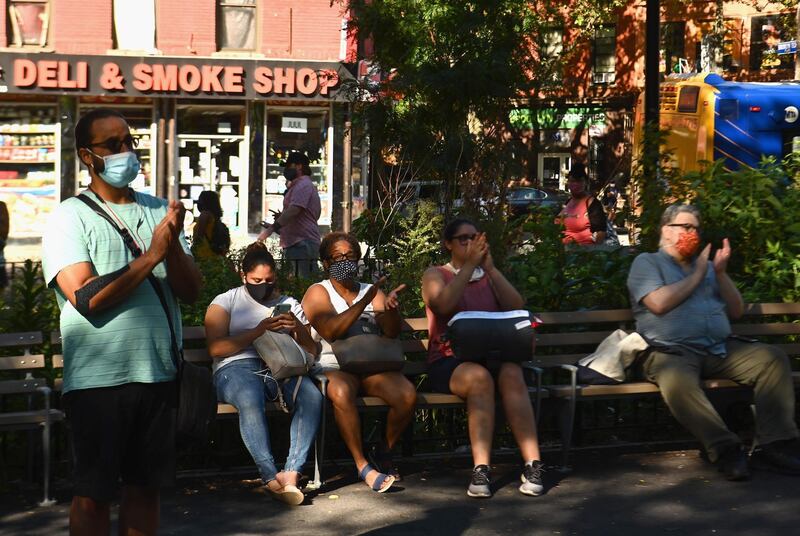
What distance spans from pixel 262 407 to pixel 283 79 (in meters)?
18.9

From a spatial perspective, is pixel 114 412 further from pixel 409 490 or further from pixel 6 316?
pixel 6 316

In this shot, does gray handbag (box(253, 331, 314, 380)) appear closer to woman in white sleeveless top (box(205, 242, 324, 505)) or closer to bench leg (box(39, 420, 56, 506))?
woman in white sleeveless top (box(205, 242, 324, 505))

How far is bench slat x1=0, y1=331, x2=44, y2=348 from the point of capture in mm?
6402

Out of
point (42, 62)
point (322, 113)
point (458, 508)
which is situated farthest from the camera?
point (322, 113)

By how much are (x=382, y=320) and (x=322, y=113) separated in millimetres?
18960

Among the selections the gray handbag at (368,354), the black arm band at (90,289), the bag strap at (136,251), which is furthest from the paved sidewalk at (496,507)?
the black arm band at (90,289)

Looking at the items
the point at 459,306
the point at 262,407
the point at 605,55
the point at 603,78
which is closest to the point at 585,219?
the point at 459,306

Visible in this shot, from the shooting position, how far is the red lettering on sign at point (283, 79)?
966 inches

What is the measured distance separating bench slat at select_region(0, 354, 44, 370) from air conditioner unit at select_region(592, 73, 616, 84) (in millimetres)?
35420

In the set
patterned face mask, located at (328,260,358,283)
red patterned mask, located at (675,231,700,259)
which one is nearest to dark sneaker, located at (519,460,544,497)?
patterned face mask, located at (328,260,358,283)

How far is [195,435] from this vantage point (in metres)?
4.32

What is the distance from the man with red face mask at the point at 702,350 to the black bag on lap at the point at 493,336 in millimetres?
820

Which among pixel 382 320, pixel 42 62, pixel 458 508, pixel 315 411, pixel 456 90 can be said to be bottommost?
pixel 458 508

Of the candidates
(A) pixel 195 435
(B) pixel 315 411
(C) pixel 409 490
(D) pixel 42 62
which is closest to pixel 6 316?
(B) pixel 315 411
